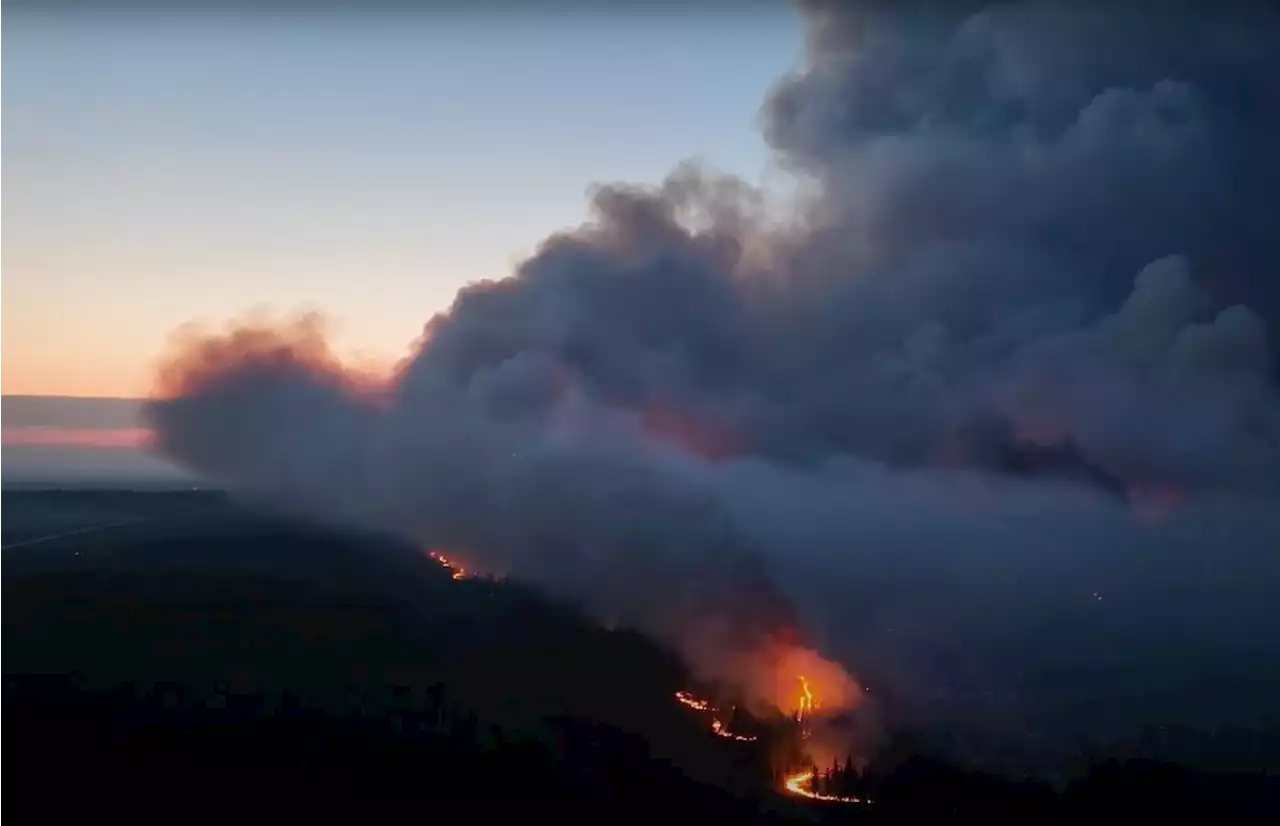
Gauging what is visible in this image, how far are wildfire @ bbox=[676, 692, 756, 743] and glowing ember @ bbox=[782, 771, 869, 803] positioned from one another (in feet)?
21.5

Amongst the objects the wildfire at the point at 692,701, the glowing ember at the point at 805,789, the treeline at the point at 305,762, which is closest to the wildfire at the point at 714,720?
the wildfire at the point at 692,701

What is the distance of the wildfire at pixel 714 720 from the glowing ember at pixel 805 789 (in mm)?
6544

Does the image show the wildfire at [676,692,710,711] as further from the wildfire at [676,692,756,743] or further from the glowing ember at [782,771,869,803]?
the glowing ember at [782,771,869,803]

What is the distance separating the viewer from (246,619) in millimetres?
111062

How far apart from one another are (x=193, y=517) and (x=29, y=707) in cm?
11142

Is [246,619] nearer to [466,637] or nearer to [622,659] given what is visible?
[466,637]

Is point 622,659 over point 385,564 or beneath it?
beneath

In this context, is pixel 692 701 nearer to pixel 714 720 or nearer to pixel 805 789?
pixel 714 720

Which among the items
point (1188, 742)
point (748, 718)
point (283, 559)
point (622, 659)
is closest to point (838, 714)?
point (748, 718)

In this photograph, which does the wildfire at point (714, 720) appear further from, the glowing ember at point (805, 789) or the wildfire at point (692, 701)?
the glowing ember at point (805, 789)

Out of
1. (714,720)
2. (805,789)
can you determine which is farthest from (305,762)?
(805,789)

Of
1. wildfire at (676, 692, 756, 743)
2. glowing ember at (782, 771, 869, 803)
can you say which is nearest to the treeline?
glowing ember at (782, 771, 869, 803)

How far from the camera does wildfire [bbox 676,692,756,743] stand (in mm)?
102250

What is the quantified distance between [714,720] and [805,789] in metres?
12.1
